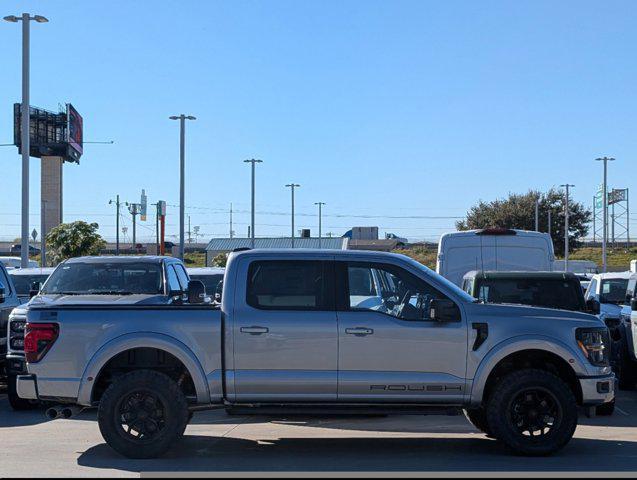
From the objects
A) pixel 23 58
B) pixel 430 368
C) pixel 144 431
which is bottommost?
pixel 144 431

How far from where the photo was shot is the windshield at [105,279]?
12953 millimetres

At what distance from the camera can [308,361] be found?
888 centimetres

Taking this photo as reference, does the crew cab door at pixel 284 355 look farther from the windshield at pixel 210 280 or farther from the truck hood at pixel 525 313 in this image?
the windshield at pixel 210 280

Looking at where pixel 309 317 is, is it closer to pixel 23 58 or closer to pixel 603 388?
pixel 603 388

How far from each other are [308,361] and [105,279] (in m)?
5.24

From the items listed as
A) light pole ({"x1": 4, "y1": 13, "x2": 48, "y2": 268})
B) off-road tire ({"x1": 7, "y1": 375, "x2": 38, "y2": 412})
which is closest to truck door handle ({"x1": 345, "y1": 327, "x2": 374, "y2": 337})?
off-road tire ({"x1": 7, "y1": 375, "x2": 38, "y2": 412})

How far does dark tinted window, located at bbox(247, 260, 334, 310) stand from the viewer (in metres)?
9.06

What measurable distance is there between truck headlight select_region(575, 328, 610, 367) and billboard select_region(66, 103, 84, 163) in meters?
64.5

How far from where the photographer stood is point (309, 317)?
8.93m

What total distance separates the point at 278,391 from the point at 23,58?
1942 centimetres

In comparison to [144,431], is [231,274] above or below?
above

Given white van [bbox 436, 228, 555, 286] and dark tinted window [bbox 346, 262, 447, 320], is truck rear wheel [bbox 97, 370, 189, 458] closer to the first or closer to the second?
dark tinted window [bbox 346, 262, 447, 320]

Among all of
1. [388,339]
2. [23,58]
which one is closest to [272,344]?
[388,339]

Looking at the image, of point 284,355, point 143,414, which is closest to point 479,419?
point 284,355
